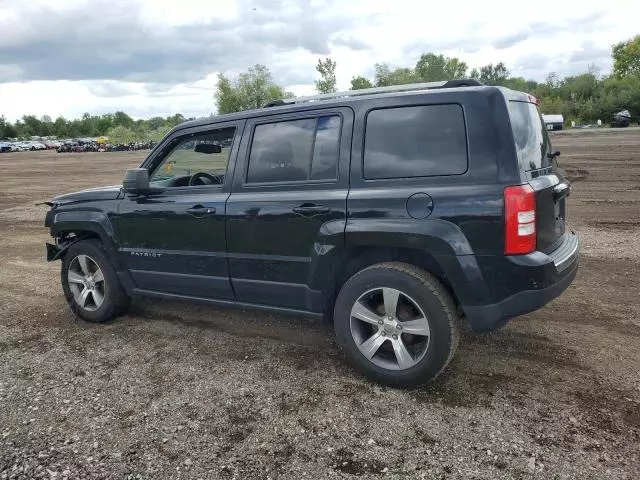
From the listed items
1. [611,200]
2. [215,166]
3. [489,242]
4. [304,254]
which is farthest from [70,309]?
[611,200]

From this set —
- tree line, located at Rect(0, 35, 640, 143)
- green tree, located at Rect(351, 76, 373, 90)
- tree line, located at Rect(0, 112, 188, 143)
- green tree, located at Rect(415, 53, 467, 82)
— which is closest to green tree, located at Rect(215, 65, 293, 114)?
tree line, located at Rect(0, 35, 640, 143)

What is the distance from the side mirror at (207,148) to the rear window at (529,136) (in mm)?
2268

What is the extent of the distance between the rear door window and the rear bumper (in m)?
1.33

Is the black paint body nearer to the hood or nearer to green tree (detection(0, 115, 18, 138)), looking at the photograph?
the hood

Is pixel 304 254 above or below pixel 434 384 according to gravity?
above

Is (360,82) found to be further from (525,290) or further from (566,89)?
(525,290)

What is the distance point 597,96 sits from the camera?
7469 centimetres

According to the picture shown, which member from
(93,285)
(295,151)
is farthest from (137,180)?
(295,151)

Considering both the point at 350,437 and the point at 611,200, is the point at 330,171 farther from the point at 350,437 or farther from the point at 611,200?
the point at 611,200

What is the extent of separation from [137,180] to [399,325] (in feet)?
8.17

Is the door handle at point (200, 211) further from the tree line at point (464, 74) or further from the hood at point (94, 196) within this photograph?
the tree line at point (464, 74)

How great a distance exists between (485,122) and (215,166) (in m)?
2.20

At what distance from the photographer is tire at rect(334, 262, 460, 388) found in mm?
3258

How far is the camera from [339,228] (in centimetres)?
349
